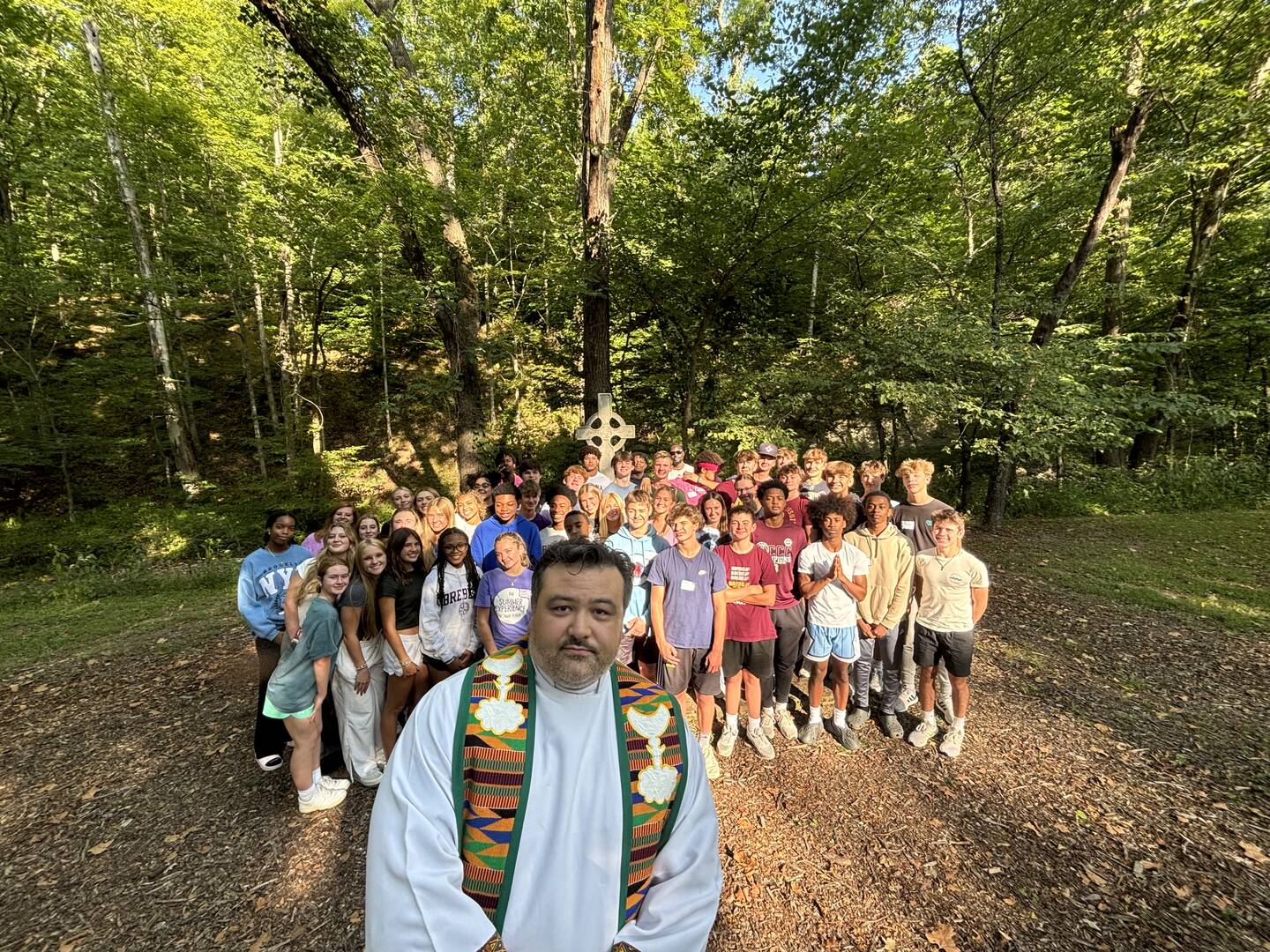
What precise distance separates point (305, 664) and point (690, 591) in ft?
8.53

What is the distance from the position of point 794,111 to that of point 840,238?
270 cm

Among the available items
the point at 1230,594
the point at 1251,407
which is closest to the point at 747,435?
the point at 1230,594

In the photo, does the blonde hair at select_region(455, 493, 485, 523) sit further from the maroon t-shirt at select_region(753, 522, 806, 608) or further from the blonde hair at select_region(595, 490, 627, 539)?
the maroon t-shirt at select_region(753, 522, 806, 608)

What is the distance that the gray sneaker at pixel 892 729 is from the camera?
408 centimetres

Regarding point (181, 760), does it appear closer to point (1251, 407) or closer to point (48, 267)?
point (48, 267)

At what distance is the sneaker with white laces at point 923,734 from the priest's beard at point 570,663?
3.72 metres

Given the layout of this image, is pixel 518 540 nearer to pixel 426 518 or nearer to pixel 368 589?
pixel 368 589

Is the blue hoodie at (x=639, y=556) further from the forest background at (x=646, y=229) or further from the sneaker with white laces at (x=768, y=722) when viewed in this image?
the forest background at (x=646, y=229)

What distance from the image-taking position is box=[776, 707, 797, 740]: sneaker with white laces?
4.11 m

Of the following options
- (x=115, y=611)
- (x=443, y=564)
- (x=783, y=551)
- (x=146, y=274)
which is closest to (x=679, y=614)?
(x=783, y=551)

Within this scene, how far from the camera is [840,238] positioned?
1013 centimetres

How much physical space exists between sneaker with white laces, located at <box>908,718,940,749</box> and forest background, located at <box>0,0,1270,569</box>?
603cm

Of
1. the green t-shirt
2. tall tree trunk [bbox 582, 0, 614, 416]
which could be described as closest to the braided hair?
the green t-shirt

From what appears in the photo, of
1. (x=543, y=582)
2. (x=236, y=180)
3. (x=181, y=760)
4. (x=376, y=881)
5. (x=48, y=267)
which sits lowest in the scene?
(x=181, y=760)
